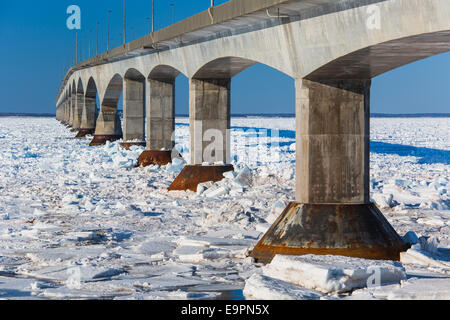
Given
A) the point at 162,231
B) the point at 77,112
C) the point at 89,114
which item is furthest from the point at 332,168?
the point at 77,112

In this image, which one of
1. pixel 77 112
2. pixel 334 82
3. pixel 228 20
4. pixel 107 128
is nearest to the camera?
pixel 334 82

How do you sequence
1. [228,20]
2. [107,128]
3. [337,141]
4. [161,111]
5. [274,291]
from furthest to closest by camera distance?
1. [107,128]
2. [161,111]
3. [228,20]
4. [337,141]
5. [274,291]

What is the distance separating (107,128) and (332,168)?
109ft

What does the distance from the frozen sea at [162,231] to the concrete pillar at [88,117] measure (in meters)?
29.7

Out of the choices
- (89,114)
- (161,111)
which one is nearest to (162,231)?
(161,111)

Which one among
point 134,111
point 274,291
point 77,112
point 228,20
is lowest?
point 274,291

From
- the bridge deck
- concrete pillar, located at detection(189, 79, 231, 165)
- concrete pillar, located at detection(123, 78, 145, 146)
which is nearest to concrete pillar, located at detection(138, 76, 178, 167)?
the bridge deck

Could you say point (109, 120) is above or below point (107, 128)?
above

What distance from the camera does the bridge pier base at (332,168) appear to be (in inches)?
458

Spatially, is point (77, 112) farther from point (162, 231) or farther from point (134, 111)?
point (162, 231)

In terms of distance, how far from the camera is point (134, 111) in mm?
35094

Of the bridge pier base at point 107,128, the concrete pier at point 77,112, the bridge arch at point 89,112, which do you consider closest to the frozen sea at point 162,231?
the bridge pier base at point 107,128

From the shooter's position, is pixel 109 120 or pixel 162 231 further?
pixel 109 120

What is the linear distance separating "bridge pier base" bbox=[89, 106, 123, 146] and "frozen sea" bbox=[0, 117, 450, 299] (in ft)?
53.4
